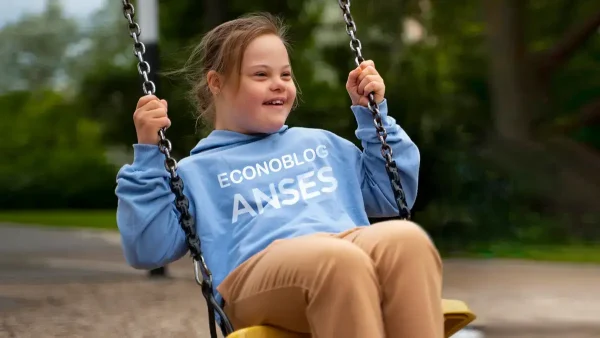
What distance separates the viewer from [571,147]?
36.5ft

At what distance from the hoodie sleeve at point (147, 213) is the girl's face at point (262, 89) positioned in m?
0.31

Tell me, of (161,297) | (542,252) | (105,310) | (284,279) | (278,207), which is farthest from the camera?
(542,252)

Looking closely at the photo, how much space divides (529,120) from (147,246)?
8880 millimetres

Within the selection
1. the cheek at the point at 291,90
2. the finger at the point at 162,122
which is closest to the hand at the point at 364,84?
the cheek at the point at 291,90

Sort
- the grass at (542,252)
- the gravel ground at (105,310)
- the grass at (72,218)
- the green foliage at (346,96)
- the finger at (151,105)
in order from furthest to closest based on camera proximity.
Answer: the grass at (72,218) → the green foliage at (346,96) → the grass at (542,252) → the gravel ground at (105,310) → the finger at (151,105)

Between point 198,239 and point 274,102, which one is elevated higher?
point 274,102

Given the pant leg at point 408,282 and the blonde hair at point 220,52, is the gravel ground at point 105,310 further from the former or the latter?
the pant leg at point 408,282

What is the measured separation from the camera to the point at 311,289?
2.32 m

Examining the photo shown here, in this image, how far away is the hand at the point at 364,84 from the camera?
300 centimetres

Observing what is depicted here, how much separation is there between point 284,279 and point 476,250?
24.1ft

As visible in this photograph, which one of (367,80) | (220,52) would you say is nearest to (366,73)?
(367,80)

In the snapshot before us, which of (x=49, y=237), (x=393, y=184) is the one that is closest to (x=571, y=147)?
(x=49, y=237)

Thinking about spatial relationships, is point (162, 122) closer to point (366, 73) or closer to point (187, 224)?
point (187, 224)

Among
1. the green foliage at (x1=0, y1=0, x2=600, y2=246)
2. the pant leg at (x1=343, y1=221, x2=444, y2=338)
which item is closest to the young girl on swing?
the pant leg at (x1=343, y1=221, x2=444, y2=338)
